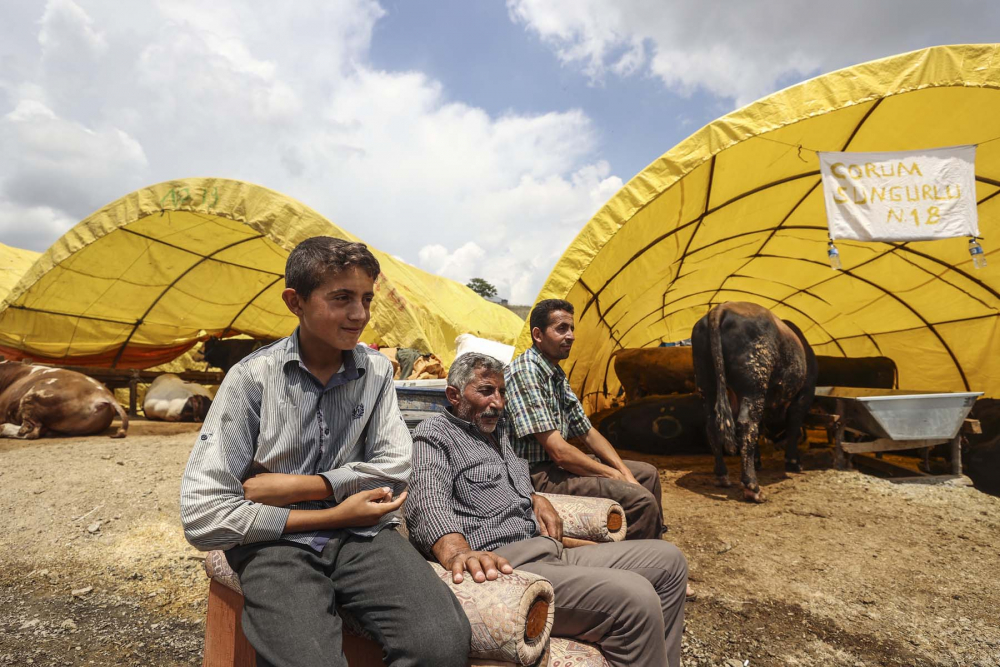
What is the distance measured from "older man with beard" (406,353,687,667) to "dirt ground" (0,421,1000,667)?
799mm

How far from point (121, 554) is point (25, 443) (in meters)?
4.58

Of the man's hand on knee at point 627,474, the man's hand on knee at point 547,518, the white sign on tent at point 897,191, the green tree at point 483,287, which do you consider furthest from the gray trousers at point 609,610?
the green tree at point 483,287

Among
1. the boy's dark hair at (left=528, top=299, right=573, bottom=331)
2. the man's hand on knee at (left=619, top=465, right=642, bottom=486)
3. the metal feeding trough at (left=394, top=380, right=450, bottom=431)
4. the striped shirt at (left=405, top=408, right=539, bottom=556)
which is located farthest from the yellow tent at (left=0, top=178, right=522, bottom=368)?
the striped shirt at (left=405, top=408, right=539, bottom=556)

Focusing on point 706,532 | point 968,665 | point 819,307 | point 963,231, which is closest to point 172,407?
point 706,532

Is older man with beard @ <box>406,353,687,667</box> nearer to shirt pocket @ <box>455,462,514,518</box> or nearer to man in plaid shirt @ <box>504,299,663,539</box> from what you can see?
shirt pocket @ <box>455,462,514,518</box>

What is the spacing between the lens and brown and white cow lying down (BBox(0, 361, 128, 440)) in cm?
677

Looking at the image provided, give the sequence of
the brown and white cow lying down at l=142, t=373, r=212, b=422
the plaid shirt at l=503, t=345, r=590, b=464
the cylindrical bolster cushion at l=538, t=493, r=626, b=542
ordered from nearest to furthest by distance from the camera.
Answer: the cylindrical bolster cushion at l=538, t=493, r=626, b=542
the plaid shirt at l=503, t=345, r=590, b=464
the brown and white cow lying down at l=142, t=373, r=212, b=422

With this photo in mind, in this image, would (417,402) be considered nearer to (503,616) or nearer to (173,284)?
(503,616)

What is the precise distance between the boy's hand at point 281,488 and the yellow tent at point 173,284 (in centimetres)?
429

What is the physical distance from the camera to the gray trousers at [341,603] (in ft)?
4.28

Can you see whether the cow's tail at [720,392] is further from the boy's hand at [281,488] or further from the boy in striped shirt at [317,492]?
the boy's hand at [281,488]

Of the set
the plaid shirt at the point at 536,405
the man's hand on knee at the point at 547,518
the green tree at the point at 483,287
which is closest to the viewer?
the man's hand on knee at the point at 547,518

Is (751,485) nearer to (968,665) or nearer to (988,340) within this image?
(968,665)

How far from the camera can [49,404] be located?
6.80m
